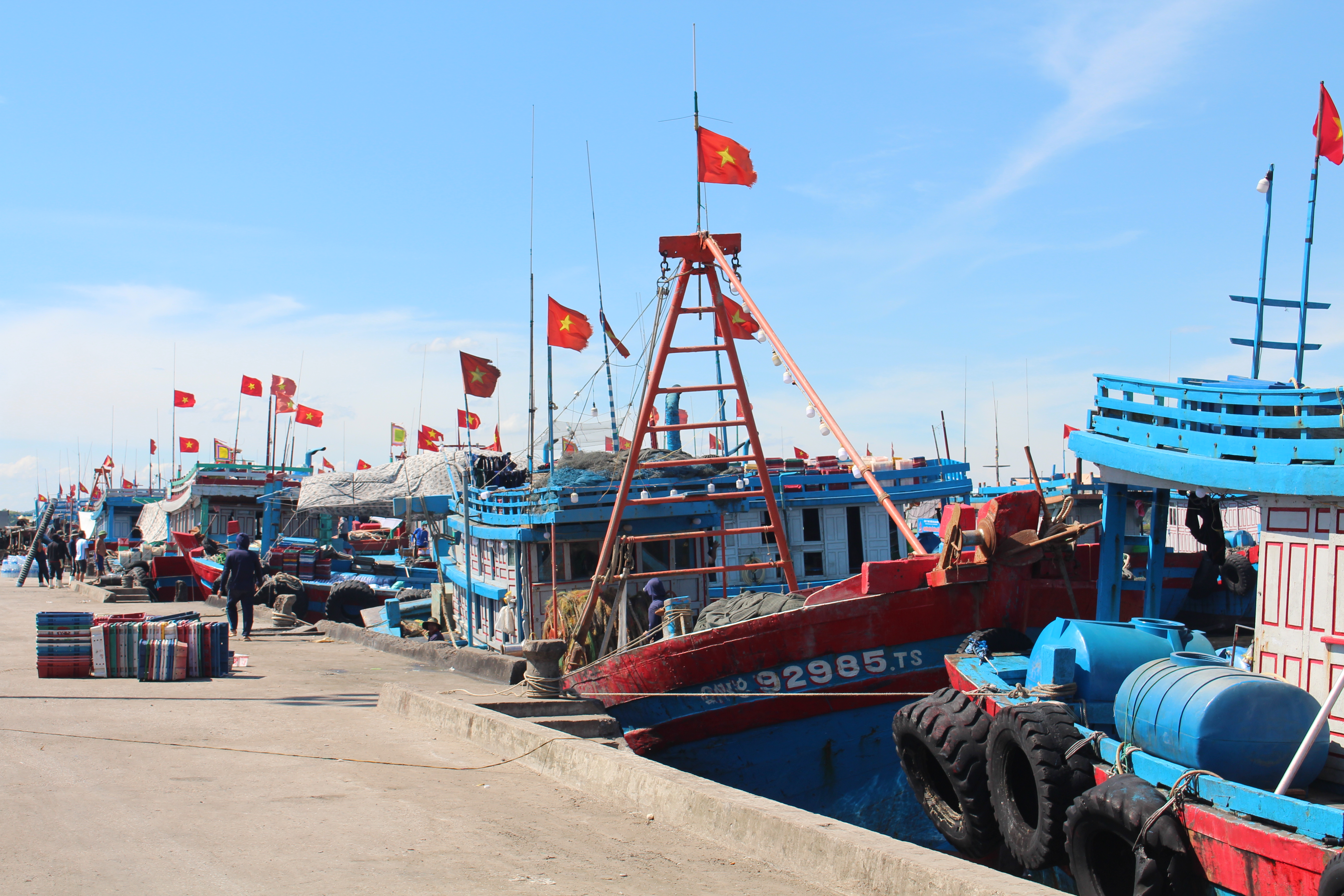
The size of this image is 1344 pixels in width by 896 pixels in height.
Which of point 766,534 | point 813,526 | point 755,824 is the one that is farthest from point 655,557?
point 755,824

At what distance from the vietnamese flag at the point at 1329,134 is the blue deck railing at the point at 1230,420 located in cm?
384

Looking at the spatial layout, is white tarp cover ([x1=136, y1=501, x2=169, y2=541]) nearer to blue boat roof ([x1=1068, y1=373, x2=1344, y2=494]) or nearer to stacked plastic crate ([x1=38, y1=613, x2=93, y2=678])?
stacked plastic crate ([x1=38, y1=613, x2=93, y2=678])

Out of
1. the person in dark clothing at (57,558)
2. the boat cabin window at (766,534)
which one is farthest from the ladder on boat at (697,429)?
the person in dark clothing at (57,558)

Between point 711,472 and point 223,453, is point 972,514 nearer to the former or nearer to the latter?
point 711,472

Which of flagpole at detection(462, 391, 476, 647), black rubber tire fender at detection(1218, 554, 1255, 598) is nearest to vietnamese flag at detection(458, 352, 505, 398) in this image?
flagpole at detection(462, 391, 476, 647)

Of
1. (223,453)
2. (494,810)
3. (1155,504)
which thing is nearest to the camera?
(494,810)

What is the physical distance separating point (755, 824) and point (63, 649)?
9622 millimetres

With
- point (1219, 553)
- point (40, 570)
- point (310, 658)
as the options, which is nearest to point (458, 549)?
point (310, 658)

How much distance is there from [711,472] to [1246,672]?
11398mm

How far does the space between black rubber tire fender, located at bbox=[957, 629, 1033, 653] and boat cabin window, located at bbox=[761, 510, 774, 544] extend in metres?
7.83

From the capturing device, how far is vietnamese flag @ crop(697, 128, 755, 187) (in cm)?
1544

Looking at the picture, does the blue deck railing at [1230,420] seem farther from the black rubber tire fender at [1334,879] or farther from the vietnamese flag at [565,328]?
the vietnamese flag at [565,328]

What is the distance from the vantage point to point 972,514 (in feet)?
35.2

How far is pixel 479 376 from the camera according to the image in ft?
69.2
